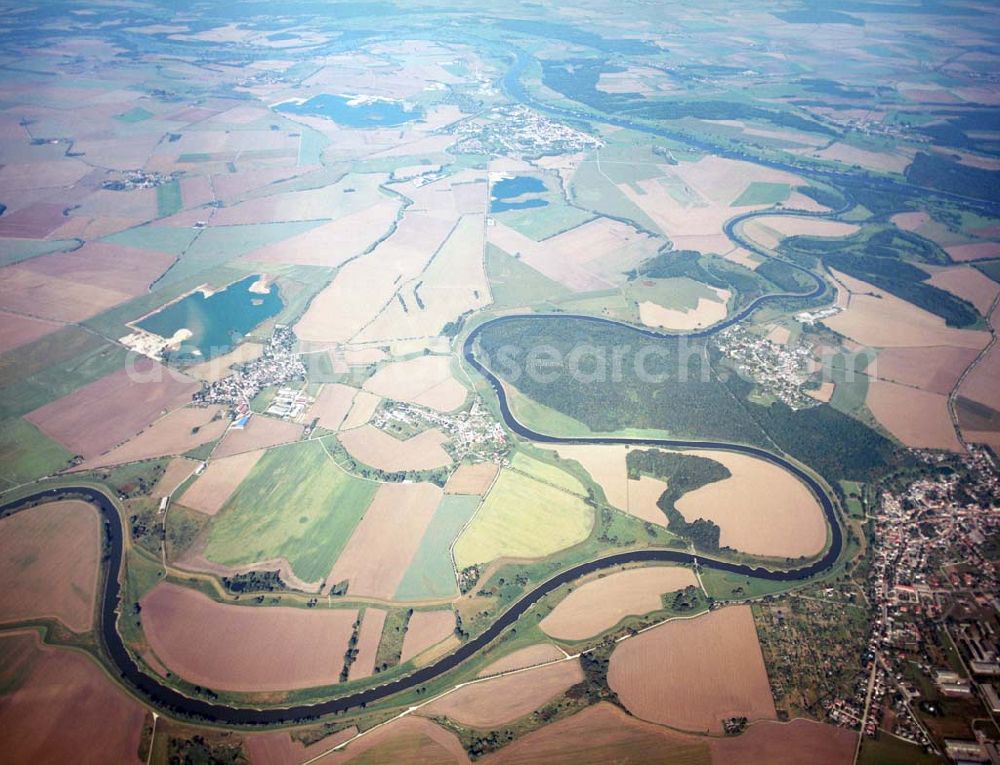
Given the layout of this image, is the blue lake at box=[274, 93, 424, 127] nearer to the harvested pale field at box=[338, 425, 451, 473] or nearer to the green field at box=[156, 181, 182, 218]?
the green field at box=[156, 181, 182, 218]

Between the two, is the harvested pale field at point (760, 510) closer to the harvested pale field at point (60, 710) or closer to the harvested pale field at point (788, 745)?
the harvested pale field at point (788, 745)

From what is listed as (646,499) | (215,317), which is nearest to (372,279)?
(215,317)

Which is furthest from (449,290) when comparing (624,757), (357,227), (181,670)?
(624,757)

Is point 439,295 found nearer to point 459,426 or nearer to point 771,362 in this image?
point 459,426

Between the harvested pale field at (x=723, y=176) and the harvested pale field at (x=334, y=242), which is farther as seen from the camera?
the harvested pale field at (x=723, y=176)

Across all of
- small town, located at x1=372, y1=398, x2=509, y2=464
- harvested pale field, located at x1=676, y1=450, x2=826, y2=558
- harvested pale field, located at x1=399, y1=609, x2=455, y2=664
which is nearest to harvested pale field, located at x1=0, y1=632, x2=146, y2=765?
harvested pale field, located at x1=399, y1=609, x2=455, y2=664

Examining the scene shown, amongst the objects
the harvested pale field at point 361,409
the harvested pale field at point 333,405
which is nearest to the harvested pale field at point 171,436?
the harvested pale field at point 333,405

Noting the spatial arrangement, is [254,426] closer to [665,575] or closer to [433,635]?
[433,635]
